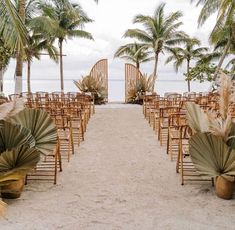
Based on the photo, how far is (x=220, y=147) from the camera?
4.93m

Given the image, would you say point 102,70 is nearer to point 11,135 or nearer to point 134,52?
point 134,52

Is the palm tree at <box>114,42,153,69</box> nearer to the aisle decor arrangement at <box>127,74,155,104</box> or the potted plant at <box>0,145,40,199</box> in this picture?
the aisle decor arrangement at <box>127,74,155,104</box>

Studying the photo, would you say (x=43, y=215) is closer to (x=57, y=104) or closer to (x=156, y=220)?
(x=156, y=220)

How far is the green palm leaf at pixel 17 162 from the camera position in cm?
472

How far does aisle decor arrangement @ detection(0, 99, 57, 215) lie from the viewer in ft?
15.7

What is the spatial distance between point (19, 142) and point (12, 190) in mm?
601

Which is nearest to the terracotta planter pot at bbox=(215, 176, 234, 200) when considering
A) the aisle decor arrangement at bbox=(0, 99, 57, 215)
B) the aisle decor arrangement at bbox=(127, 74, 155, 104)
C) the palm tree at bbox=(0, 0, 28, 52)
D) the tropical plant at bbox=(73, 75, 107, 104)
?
the aisle decor arrangement at bbox=(0, 99, 57, 215)

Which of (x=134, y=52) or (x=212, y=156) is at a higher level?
(x=134, y=52)

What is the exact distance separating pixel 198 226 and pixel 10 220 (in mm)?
2023

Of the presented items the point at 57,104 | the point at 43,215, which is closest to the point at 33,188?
the point at 43,215

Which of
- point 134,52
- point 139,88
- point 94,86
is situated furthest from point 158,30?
point 94,86

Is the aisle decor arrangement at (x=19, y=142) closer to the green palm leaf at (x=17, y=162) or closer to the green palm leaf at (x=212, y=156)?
the green palm leaf at (x=17, y=162)

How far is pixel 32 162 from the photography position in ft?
16.1

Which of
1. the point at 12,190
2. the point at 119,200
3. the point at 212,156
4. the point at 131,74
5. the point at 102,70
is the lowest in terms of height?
the point at 119,200
